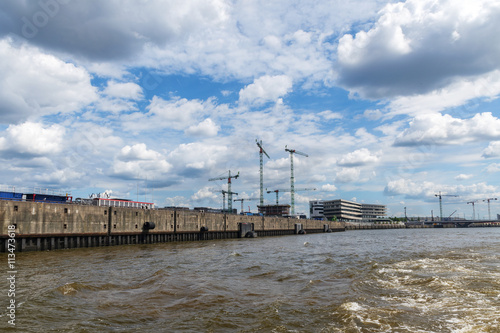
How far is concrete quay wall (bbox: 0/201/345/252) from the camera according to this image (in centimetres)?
3888

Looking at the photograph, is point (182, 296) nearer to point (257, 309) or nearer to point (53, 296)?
point (257, 309)

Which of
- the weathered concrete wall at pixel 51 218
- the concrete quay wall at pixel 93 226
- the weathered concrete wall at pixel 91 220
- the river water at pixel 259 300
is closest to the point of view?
the river water at pixel 259 300

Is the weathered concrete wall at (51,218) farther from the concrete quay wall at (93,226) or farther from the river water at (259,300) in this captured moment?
the river water at (259,300)

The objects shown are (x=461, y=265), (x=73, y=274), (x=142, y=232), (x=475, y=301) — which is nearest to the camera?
(x=475, y=301)

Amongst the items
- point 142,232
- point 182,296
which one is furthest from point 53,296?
point 142,232

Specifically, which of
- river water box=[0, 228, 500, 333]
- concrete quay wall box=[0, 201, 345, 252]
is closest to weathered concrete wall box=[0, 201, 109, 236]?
concrete quay wall box=[0, 201, 345, 252]

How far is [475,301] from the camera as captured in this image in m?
15.2

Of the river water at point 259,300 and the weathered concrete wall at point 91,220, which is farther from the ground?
the weathered concrete wall at point 91,220

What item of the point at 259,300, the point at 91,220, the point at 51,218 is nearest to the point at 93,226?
the point at 91,220

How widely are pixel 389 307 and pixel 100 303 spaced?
44.1 ft

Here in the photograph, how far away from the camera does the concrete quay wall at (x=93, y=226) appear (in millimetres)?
38875

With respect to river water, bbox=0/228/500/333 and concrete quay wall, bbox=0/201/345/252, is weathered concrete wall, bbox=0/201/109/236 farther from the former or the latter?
river water, bbox=0/228/500/333

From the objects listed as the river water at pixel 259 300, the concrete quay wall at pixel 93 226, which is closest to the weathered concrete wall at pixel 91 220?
the concrete quay wall at pixel 93 226

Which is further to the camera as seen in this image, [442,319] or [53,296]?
[53,296]
